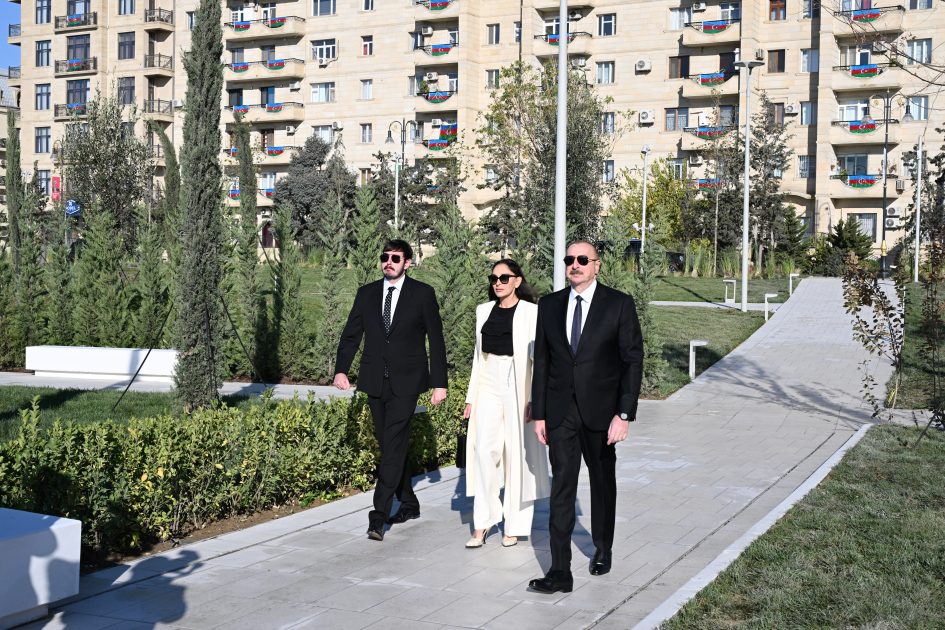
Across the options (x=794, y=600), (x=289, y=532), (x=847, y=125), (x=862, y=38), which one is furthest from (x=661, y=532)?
(x=847, y=125)

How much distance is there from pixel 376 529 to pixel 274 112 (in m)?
55.8

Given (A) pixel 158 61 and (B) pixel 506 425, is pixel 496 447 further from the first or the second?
(A) pixel 158 61

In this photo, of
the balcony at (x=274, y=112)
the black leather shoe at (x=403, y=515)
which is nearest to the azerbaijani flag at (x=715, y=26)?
the balcony at (x=274, y=112)

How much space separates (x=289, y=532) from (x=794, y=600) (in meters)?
3.43

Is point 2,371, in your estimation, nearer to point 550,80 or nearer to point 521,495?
point 521,495

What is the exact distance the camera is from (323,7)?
194 feet

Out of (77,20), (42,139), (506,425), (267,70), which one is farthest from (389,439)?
(42,139)

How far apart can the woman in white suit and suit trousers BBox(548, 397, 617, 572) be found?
30.5 inches

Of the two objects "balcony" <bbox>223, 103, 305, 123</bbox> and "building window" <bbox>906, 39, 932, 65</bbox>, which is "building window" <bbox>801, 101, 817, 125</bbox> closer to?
"building window" <bbox>906, 39, 932, 65</bbox>

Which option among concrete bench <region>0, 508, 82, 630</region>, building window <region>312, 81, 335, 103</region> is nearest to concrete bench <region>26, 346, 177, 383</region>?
concrete bench <region>0, 508, 82, 630</region>

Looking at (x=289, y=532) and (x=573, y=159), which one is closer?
(x=289, y=532)

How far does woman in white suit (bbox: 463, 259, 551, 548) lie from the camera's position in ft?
21.9

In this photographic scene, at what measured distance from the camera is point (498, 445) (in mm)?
6746

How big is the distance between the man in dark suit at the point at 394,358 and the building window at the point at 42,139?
2658 inches
